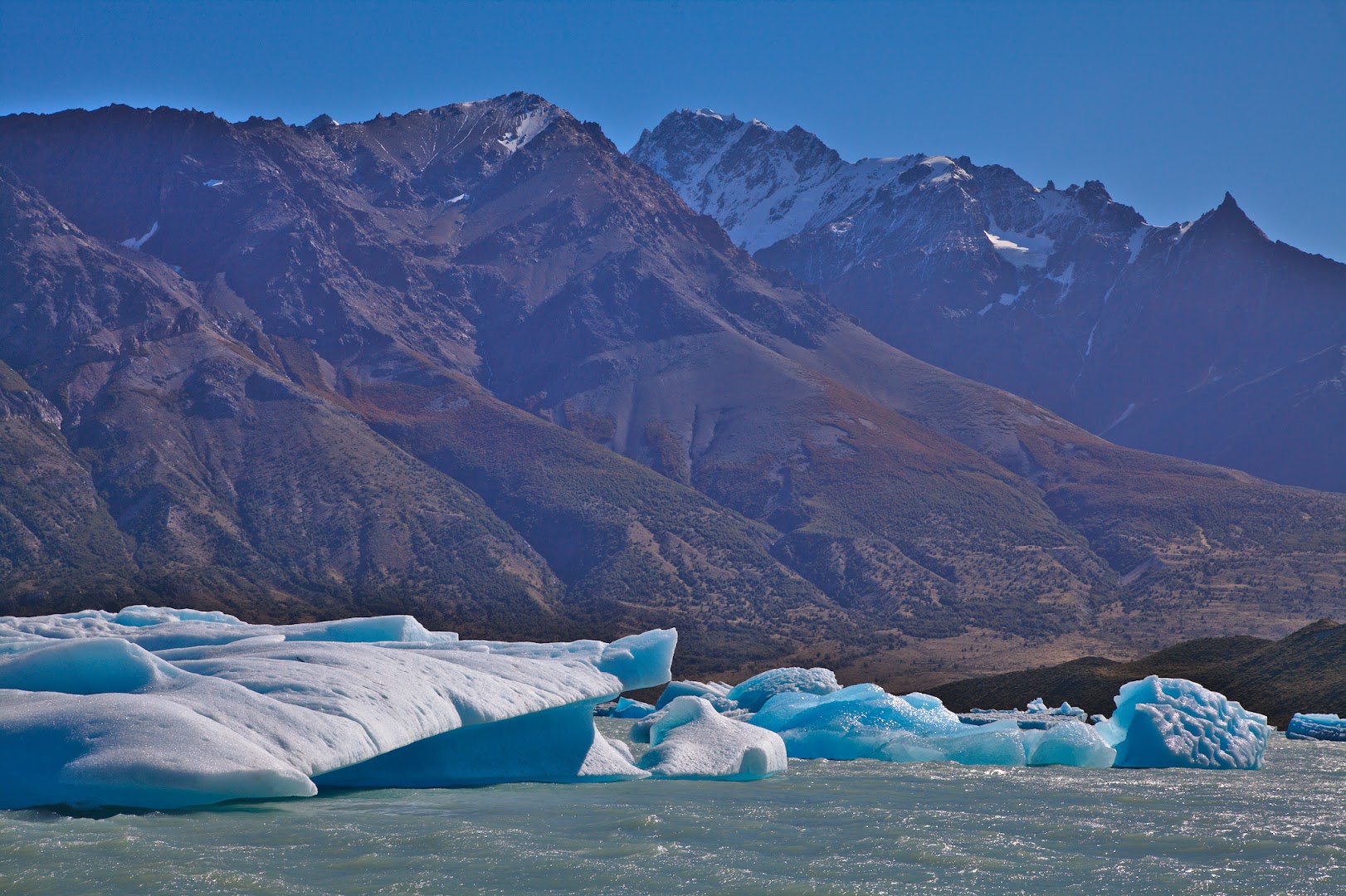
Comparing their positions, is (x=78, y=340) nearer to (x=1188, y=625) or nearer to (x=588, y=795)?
(x=1188, y=625)

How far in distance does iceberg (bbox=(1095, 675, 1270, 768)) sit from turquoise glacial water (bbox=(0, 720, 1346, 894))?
20.2 ft

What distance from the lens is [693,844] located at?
60.4 feet

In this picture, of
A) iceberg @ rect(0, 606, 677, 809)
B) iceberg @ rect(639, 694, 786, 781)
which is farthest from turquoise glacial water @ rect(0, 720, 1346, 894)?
iceberg @ rect(639, 694, 786, 781)

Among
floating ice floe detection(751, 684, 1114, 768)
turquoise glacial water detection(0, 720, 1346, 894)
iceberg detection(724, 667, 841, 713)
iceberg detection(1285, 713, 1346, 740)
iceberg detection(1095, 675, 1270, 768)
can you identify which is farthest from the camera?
iceberg detection(724, 667, 841, 713)

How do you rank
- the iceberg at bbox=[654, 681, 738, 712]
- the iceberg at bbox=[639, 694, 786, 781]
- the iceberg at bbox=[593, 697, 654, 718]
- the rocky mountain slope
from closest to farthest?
the iceberg at bbox=[639, 694, 786, 781]
the iceberg at bbox=[654, 681, 738, 712]
the rocky mountain slope
the iceberg at bbox=[593, 697, 654, 718]

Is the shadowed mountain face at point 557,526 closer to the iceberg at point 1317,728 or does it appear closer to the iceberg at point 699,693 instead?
the iceberg at point 699,693

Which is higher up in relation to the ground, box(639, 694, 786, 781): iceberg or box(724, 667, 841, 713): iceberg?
box(724, 667, 841, 713): iceberg

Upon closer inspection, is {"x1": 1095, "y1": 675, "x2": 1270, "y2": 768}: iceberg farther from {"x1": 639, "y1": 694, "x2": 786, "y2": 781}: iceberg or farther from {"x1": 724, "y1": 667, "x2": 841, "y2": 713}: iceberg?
{"x1": 724, "y1": 667, "x2": 841, "y2": 713}: iceberg

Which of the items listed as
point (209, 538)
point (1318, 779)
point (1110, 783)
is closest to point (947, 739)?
point (1110, 783)

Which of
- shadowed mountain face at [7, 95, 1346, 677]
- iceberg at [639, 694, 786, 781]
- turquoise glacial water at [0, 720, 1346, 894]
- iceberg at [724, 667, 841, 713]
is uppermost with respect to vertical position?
shadowed mountain face at [7, 95, 1346, 677]

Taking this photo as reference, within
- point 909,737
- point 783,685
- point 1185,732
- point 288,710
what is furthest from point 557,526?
point 288,710

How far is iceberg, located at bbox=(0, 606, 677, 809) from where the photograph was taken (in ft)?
58.4

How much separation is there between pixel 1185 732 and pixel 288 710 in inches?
920

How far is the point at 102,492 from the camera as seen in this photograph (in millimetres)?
149875
